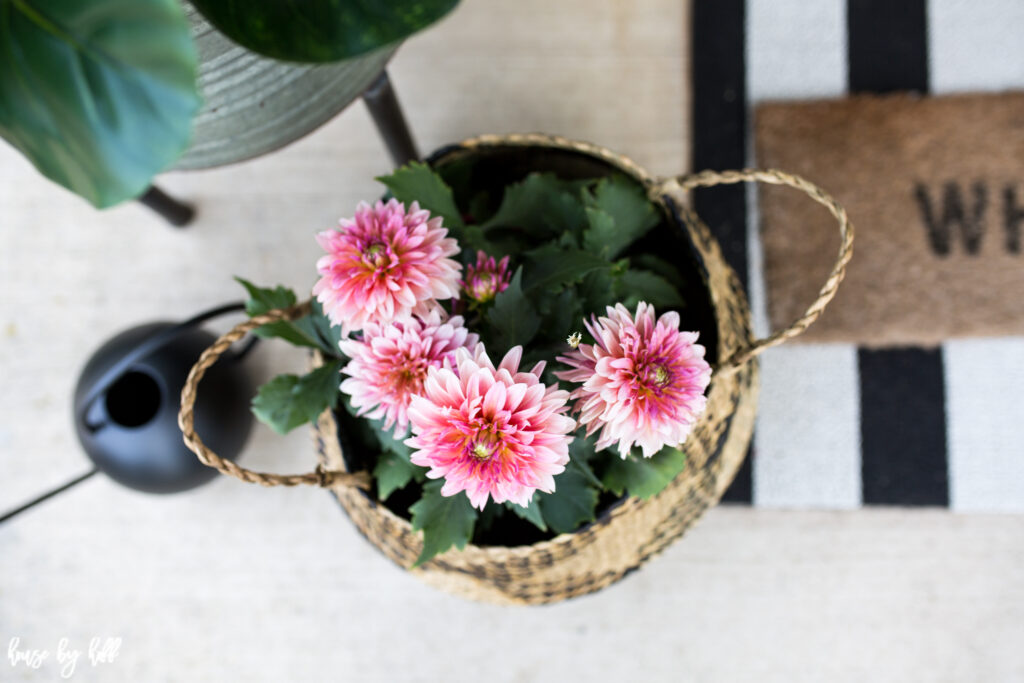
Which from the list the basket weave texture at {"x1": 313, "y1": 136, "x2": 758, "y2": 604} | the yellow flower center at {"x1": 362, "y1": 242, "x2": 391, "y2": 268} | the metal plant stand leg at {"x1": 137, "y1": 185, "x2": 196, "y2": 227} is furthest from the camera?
the metal plant stand leg at {"x1": 137, "y1": 185, "x2": 196, "y2": 227}

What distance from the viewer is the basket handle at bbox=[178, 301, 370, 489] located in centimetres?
44

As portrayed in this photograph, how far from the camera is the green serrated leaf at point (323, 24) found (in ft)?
1.20

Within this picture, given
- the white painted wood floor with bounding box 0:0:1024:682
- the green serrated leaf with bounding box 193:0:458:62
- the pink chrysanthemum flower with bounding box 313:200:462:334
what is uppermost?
the green serrated leaf with bounding box 193:0:458:62

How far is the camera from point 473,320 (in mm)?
490

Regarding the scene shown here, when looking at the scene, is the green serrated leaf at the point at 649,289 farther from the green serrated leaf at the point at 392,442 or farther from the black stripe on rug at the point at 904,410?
the black stripe on rug at the point at 904,410

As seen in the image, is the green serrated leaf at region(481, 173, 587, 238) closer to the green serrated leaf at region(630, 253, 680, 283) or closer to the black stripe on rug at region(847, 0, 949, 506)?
the green serrated leaf at region(630, 253, 680, 283)

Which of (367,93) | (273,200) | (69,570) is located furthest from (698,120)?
(69,570)

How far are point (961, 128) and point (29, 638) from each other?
1301 mm

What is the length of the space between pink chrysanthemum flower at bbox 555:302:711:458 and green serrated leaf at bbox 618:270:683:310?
12 cm

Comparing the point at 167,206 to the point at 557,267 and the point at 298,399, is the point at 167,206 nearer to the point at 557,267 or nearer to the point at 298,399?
the point at 298,399

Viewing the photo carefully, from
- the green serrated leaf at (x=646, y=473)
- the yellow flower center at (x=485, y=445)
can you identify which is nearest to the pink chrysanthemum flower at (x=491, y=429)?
the yellow flower center at (x=485, y=445)

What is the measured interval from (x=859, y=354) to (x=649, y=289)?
47 cm

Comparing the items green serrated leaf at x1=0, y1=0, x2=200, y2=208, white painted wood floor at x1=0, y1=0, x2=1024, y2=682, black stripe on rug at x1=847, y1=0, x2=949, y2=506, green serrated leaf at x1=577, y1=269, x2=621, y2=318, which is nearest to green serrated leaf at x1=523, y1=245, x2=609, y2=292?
green serrated leaf at x1=577, y1=269, x2=621, y2=318

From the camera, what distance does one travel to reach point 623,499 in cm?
50
